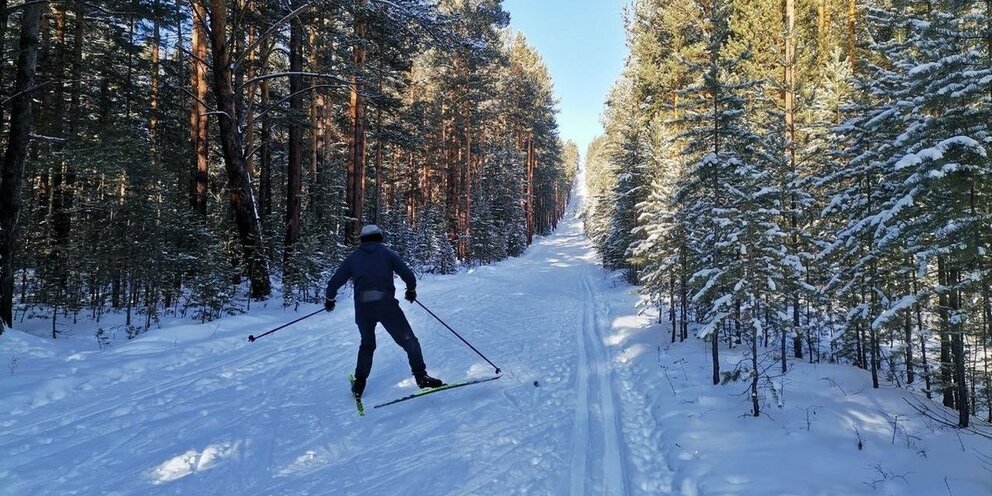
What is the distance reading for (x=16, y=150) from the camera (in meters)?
8.72

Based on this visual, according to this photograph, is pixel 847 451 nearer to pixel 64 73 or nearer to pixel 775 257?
pixel 775 257

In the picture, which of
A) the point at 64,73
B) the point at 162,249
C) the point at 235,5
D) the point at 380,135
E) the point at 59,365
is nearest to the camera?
the point at 59,365

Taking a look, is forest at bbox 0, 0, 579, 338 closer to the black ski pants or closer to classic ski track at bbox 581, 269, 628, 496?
the black ski pants

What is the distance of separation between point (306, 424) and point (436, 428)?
59.4 inches

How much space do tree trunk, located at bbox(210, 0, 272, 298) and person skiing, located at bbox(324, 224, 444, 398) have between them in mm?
7459

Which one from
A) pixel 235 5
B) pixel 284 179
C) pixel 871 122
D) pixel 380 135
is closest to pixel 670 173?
pixel 871 122

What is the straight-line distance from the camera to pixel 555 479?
4488 millimetres

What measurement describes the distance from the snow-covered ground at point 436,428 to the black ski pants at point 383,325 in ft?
1.68

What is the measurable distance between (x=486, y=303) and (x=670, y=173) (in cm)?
691

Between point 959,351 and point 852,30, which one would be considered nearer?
point 959,351

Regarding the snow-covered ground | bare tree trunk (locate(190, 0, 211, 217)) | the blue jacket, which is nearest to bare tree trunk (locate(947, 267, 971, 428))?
the snow-covered ground

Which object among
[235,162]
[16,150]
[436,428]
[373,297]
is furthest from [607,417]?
[16,150]

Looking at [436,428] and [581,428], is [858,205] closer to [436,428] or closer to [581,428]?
[581,428]

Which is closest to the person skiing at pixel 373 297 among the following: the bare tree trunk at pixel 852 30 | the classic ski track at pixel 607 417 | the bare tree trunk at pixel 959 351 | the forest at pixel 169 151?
the classic ski track at pixel 607 417
